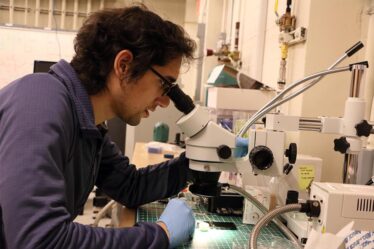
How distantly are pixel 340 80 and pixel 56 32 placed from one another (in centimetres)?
344

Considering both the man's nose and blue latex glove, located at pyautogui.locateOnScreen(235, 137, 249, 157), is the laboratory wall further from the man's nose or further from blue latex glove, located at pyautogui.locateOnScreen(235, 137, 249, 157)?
the man's nose

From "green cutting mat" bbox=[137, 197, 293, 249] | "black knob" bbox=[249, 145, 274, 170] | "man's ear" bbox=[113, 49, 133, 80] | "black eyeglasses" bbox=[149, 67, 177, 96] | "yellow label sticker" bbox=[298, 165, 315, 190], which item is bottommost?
"green cutting mat" bbox=[137, 197, 293, 249]

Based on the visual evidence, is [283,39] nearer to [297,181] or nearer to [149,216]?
[297,181]

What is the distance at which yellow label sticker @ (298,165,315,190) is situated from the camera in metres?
1.27

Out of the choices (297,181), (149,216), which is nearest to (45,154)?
(149,216)

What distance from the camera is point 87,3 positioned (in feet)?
17.0

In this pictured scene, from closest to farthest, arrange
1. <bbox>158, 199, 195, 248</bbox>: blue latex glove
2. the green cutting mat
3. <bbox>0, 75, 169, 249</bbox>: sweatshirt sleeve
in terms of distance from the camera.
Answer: <bbox>0, 75, 169, 249</bbox>: sweatshirt sleeve
<bbox>158, 199, 195, 248</bbox>: blue latex glove
the green cutting mat

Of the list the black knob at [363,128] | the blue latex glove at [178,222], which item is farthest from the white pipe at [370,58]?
the blue latex glove at [178,222]

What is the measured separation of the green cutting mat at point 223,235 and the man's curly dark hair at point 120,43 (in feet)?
1.68

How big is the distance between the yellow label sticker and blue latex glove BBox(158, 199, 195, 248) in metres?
0.47

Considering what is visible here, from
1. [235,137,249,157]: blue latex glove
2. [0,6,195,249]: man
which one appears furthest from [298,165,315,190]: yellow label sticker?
[0,6,195,249]: man

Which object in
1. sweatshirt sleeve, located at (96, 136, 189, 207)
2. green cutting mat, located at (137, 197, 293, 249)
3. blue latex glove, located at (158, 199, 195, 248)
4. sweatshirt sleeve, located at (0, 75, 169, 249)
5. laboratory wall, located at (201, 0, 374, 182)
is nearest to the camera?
sweatshirt sleeve, located at (0, 75, 169, 249)

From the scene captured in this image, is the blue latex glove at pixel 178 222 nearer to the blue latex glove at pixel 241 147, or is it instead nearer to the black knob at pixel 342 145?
the blue latex glove at pixel 241 147

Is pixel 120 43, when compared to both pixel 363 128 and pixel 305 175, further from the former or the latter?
pixel 305 175
